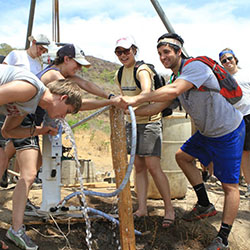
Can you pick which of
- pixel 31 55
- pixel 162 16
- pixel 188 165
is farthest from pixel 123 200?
pixel 162 16

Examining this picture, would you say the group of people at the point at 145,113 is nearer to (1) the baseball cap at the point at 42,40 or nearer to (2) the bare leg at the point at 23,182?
(2) the bare leg at the point at 23,182

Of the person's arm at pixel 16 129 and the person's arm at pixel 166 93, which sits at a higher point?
the person's arm at pixel 166 93

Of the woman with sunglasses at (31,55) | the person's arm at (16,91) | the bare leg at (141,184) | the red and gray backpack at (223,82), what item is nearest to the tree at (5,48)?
the woman with sunglasses at (31,55)

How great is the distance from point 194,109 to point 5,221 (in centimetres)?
212

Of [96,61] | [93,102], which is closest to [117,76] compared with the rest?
[93,102]

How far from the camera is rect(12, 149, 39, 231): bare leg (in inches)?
107

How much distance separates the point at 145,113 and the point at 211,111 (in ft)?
2.08

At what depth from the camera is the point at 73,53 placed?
3.02m

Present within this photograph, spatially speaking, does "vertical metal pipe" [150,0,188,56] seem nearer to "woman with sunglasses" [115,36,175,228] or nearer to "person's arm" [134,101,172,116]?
"woman with sunglasses" [115,36,175,228]

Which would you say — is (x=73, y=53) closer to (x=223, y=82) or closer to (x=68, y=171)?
(x=223, y=82)

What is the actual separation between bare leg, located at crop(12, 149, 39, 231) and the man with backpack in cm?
93

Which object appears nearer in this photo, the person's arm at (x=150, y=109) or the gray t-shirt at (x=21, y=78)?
the gray t-shirt at (x=21, y=78)

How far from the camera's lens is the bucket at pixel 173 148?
427 cm

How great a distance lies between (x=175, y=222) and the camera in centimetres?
353
